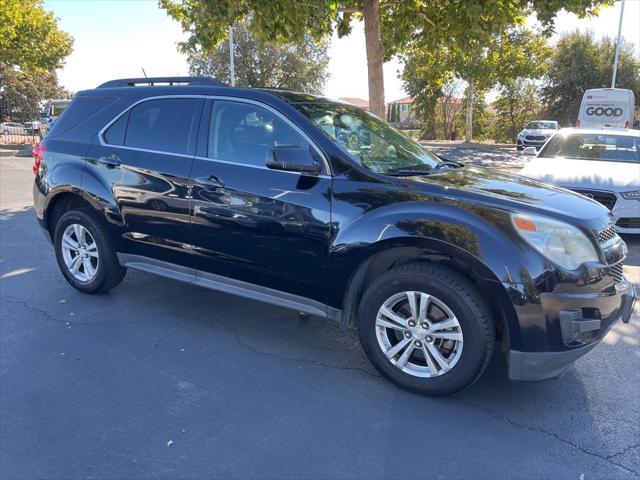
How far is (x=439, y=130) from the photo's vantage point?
4219 centimetres

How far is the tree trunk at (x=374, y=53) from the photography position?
29.3 feet

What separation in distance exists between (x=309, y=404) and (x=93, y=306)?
2.55 meters

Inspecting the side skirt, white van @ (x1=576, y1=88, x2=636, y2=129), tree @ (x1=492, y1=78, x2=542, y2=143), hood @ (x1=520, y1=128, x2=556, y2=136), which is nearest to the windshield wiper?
the side skirt

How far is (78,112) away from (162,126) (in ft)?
3.78

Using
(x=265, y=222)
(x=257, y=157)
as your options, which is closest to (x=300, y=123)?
(x=257, y=157)

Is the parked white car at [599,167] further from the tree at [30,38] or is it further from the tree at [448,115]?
the tree at [448,115]

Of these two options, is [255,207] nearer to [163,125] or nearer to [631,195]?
[163,125]

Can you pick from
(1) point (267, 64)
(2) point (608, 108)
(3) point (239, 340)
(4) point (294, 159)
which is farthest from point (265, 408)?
(1) point (267, 64)

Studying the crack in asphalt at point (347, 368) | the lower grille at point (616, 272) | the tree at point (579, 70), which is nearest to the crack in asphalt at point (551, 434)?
the crack in asphalt at point (347, 368)

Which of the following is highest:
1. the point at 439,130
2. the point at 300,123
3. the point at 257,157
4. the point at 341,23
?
the point at 341,23

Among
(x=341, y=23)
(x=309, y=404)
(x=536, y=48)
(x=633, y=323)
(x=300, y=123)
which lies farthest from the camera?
(x=536, y=48)

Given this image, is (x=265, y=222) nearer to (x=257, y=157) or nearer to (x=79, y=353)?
(x=257, y=157)

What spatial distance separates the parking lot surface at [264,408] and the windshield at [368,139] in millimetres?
1448

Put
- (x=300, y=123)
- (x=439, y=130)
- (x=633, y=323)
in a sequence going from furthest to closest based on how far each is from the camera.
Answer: (x=439, y=130), (x=633, y=323), (x=300, y=123)
